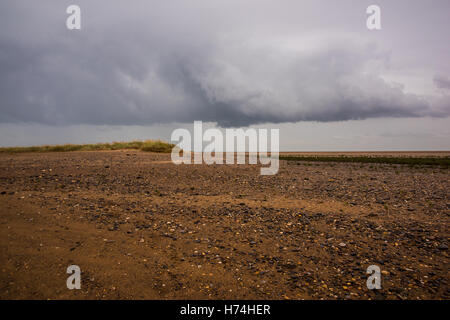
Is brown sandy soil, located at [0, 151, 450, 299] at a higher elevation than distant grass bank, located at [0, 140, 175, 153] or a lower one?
lower

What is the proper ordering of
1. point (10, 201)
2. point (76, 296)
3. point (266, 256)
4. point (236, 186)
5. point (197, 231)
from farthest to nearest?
point (236, 186) < point (10, 201) < point (197, 231) < point (266, 256) < point (76, 296)

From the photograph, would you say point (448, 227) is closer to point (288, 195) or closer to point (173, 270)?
point (288, 195)

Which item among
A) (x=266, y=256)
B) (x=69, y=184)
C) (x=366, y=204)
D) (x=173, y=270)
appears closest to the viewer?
(x=173, y=270)

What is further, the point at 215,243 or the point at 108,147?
the point at 108,147

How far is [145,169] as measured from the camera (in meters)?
17.4

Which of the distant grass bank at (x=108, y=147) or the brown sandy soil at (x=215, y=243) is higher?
the distant grass bank at (x=108, y=147)

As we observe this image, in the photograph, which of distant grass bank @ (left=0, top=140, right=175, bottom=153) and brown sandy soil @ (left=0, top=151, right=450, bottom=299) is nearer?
brown sandy soil @ (left=0, top=151, right=450, bottom=299)

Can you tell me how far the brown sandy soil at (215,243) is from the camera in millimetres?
5340

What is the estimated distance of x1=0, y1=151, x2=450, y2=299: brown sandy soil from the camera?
17.5 feet

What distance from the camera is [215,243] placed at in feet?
23.8

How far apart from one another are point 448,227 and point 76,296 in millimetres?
10741

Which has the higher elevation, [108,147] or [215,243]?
[108,147]
